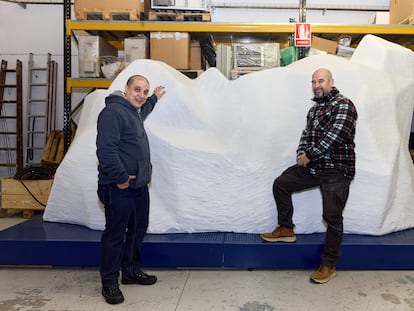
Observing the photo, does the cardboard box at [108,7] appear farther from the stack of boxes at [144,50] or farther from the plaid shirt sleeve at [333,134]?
the plaid shirt sleeve at [333,134]

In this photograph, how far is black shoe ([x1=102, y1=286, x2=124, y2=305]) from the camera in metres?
2.68

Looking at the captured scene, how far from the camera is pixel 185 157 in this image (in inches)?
138

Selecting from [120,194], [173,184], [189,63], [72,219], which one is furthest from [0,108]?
[120,194]

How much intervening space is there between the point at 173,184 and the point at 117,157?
40.6 inches

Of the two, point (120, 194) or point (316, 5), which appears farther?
point (316, 5)

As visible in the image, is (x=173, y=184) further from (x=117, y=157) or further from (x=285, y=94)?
(x=285, y=94)

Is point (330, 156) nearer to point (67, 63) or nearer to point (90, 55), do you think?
point (90, 55)

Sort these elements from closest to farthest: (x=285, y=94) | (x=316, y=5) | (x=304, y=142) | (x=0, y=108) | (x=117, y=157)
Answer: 1. (x=117, y=157)
2. (x=304, y=142)
3. (x=285, y=94)
4. (x=316, y=5)
5. (x=0, y=108)

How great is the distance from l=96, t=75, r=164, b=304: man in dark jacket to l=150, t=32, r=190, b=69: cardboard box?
227cm

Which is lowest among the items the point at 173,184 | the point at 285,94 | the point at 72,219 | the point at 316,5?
the point at 72,219

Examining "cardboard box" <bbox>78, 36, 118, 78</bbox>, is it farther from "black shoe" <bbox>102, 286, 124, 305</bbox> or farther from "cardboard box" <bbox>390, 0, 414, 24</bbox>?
"cardboard box" <bbox>390, 0, 414, 24</bbox>

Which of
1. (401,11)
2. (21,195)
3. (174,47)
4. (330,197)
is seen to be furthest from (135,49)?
(401,11)

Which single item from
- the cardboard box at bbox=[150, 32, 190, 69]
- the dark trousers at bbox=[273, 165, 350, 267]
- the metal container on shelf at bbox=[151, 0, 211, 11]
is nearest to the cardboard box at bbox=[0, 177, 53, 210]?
the cardboard box at bbox=[150, 32, 190, 69]

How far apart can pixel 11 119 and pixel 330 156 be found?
19.4 feet
